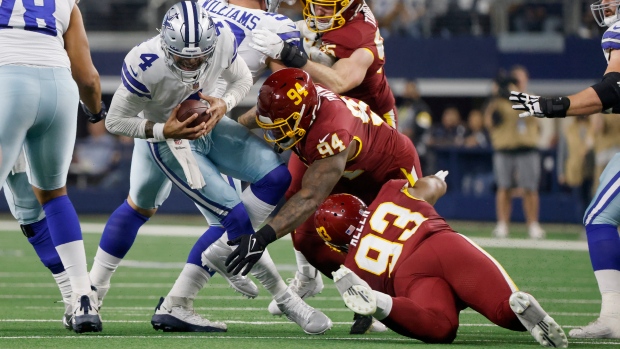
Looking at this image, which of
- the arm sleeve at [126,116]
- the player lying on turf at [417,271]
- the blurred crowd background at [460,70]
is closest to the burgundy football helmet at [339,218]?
the player lying on turf at [417,271]

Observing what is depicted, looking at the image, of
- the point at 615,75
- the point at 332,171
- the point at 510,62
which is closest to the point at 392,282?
the point at 332,171

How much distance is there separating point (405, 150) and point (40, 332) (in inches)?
85.1

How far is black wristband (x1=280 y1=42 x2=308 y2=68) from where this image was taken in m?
5.68

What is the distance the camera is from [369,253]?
4.96 metres

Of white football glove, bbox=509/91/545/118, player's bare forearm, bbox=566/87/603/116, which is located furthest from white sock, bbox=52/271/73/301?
player's bare forearm, bbox=566/87/603/116

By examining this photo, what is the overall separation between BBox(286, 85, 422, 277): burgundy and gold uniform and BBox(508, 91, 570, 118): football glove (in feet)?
2.48

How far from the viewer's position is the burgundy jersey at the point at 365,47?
6094mm

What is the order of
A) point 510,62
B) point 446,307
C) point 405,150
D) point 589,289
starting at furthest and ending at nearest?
point 510,62
point 589,289
point 405,150
point 446,307

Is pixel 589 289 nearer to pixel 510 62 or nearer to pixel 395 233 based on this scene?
pixel 395 233

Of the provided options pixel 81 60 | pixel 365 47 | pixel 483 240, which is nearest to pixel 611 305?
pixel 365 47

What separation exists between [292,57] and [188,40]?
36.0 inches

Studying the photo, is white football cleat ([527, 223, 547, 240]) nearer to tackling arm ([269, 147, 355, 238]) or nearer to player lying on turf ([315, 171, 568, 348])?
player lying on turf ([315, 171, 568, 348])

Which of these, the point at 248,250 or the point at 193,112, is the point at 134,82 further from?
the point at 248,250

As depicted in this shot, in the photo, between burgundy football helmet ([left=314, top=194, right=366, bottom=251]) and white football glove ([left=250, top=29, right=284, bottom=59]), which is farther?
white football glove ([left=250, top=29, right=284, bottom=59])
